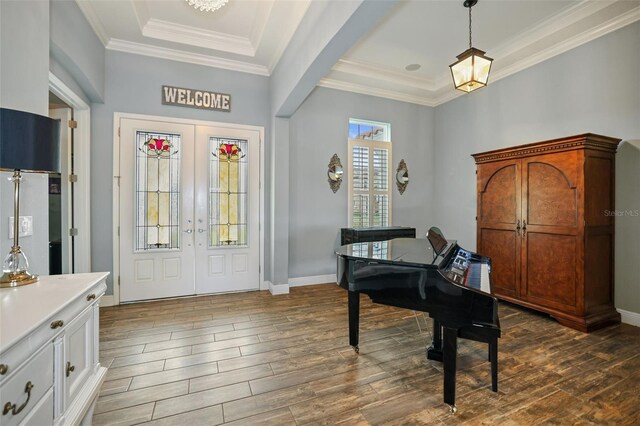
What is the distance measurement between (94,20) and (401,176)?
472 cm

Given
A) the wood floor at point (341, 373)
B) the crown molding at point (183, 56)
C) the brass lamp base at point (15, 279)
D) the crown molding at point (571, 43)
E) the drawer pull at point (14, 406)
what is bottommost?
the wood floor at point (341, 373)

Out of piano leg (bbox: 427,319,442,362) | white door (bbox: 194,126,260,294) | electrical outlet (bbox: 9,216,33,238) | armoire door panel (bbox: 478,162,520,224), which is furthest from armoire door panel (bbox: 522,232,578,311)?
electrical outlet (bbox: 9,216,33,238)

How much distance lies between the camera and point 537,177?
3385 millimetres

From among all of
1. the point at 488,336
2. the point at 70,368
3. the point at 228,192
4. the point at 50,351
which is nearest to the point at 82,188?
the point at 228,192

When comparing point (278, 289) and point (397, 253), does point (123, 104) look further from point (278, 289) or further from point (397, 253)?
point (397, 253)

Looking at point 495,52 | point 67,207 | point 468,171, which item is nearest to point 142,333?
point 67,207

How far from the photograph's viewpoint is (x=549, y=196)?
10.8 ft

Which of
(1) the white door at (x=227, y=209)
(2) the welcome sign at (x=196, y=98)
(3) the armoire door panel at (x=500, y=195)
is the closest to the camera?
(3) the armoire door panel at (x=500, y=195)

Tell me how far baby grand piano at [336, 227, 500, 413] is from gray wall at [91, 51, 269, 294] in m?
3.10

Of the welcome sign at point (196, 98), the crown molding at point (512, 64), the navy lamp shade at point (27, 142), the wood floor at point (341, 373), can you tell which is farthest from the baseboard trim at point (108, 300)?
the crown molding at point (512, 64)

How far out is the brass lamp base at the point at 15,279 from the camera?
1481 millimetres

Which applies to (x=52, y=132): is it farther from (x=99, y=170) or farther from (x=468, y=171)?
(x=468, y=171)

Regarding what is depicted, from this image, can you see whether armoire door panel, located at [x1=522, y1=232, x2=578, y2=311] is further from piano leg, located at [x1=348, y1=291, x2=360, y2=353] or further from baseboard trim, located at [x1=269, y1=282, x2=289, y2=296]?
baseboard trim, located at [x1=269, y1=282, x2=289, y2=296]

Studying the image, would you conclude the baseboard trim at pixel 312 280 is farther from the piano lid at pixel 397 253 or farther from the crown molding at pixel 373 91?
the crown molding at pixel 373 91
